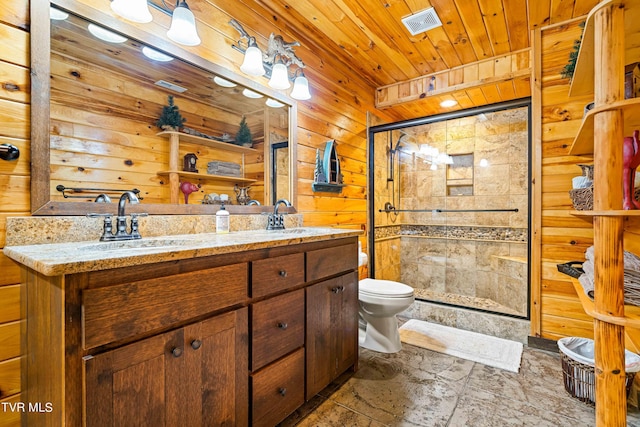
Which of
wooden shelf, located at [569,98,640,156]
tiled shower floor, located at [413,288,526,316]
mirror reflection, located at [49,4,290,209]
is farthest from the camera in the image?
tiled shower floor, located at [413,288,526,316]

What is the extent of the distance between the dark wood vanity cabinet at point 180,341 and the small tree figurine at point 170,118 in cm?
84

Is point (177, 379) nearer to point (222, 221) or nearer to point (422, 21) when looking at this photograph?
point (222, 221)

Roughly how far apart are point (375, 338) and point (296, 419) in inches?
36.5

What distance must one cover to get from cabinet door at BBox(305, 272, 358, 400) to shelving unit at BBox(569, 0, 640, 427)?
1073 mm

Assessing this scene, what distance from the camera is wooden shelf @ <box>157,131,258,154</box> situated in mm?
1579

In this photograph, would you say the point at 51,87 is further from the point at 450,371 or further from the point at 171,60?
the point at 450,371

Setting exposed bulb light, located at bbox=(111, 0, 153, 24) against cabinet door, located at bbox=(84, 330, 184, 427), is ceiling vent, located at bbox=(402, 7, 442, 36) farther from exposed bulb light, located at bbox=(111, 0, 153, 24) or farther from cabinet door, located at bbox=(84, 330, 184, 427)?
cabinet door, located at bbox=(84, 330, 184, 427)

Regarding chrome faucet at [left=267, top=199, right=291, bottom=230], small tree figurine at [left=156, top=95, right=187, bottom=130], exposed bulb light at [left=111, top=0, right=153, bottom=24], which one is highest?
exposed bulb light at [left=111, top=0, right=153, bottom=24]

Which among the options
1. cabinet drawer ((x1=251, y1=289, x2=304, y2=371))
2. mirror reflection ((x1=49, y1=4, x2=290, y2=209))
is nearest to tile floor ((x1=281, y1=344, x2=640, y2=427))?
cabinet drawer ((x1=251, y1=289, x2=304, y2=371))

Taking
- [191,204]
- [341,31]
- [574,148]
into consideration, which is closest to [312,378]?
[191,204]

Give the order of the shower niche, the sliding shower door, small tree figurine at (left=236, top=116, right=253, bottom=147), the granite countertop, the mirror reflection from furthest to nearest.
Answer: the shower niche
the sliding shower door
small tree figurine at (left=236, top=116, right=253, bottom=147)
the mirror reflection
the granite countertop

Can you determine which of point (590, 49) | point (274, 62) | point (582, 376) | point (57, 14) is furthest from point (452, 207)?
point (57, 14)

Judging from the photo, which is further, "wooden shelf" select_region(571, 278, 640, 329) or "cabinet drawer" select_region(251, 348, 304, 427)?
"cabinet drawer" select_region(251, 348, 304, 427)

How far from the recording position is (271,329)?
4.21 feet
